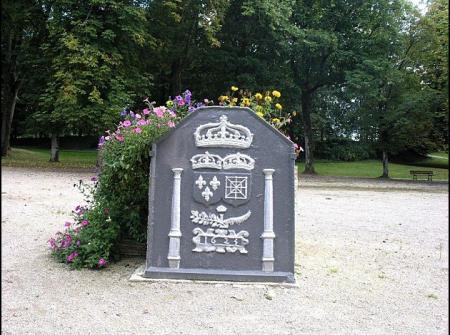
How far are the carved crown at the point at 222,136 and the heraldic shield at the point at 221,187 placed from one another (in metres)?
0.36

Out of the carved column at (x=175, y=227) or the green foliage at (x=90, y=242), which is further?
the green foliage at (x=90, y=242)

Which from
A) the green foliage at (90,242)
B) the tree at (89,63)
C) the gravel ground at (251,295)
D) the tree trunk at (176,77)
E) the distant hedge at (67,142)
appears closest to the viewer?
the gravel ground at (251,295)

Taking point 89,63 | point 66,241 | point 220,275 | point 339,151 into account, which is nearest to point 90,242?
point 66,241

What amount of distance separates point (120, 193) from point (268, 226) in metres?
2.15

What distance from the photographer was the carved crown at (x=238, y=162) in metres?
5.97

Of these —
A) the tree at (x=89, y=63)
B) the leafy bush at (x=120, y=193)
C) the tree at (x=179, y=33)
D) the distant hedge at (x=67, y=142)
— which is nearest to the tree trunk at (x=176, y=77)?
the tree at (x=179, y=33)

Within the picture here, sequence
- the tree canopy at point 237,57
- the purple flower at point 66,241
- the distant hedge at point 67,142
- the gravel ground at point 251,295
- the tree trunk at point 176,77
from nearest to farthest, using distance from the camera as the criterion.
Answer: the gravel ground at point 251,295, the purple flower at point 66,241, the tree canopy at point 237,57, the tree trunk at point 176,77, the distant hedge at point 67,142

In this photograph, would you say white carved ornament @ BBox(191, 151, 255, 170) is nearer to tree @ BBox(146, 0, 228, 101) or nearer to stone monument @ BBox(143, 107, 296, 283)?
stone monument @ BBox(143, 107, 296, 283)

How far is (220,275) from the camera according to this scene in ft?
19.5

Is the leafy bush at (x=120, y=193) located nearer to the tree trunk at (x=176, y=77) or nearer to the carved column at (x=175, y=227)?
the carved column at (x=175, y=227)

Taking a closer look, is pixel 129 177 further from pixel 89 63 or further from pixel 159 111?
pixel 89 63

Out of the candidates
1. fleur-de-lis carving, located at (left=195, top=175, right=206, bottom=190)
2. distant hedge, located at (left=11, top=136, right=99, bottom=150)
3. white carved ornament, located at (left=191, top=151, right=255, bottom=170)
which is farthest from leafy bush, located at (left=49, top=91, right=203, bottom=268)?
distant hedge, located at (left=11, top=136, right=99, bottom=150)

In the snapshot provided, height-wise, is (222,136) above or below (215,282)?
above

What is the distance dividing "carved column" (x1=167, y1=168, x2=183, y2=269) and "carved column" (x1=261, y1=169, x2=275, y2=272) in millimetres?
1044
